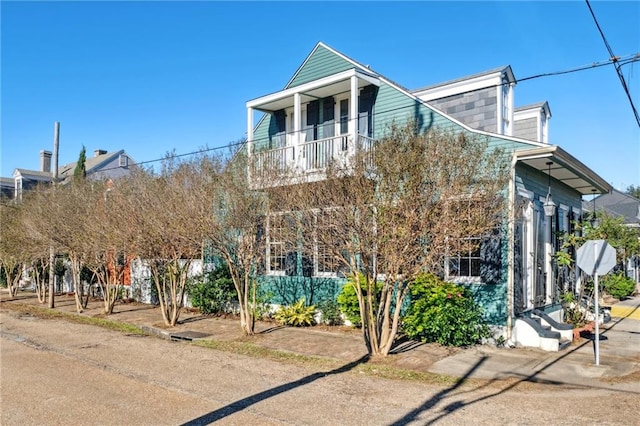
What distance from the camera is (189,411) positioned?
5758mm

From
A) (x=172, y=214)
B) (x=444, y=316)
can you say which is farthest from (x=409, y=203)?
(x=172, y=214)

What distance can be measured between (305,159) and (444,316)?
538cm

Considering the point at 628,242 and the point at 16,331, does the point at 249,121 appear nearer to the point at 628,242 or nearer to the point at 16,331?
the point at 16,331

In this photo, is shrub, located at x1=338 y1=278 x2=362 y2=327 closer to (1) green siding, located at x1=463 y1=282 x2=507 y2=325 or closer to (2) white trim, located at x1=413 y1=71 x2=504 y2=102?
(1) green siding, located at x1=463 y1=282 x2=507 y2=325

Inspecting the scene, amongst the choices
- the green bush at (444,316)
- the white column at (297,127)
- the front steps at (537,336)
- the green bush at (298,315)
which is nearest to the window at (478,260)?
the green bush at (444,316)

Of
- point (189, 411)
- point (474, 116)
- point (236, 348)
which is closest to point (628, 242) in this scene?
point (474, 116)

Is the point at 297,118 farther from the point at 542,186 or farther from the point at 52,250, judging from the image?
the point at 52,250

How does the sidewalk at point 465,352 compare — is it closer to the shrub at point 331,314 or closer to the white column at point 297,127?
the shrub at point 331,314

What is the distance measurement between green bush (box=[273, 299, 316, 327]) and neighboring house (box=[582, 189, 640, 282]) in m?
15.0

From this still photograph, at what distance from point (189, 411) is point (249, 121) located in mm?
10092

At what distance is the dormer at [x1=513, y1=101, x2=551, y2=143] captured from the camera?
548 inches

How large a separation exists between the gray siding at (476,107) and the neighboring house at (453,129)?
26 mm

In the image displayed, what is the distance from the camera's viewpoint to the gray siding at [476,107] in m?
12.2

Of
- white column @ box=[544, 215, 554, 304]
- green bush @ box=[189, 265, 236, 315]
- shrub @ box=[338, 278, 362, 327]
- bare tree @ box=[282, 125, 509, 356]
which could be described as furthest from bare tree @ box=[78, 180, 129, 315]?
white column @ box=[544, 215, 554, 304]
